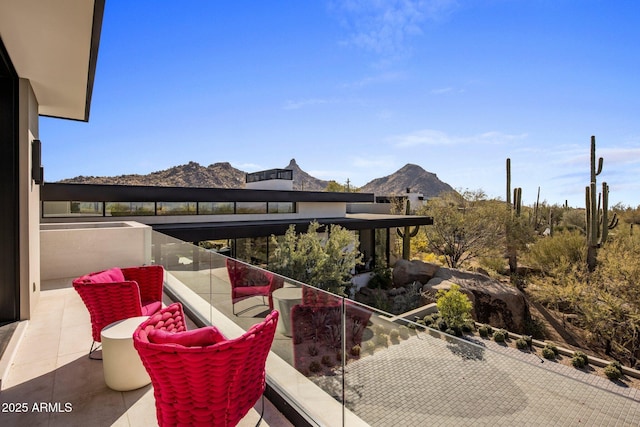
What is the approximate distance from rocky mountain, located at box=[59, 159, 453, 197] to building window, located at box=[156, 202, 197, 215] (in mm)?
33779

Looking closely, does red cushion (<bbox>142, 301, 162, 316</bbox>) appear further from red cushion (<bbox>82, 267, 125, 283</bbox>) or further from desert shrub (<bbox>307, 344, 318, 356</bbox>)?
desert shrub (<bbox>307, 344, 318, 356</bbox>)

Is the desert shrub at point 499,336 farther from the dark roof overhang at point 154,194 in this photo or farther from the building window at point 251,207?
the building window at point 251,207

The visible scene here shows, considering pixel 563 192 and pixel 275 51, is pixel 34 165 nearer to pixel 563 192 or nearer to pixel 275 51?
pixel 275 51

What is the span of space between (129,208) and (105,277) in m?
10.2

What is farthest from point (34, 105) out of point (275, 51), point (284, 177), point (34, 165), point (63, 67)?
point (284, 177)

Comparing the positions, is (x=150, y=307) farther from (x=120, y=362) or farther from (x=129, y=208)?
(x=129, y=208)

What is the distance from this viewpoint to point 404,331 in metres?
2.08

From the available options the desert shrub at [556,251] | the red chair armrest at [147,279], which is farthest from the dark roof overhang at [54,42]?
the desert shrub at [556,251]

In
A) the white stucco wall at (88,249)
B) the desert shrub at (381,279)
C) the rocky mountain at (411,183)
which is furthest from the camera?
the rocky mountain at (411,183)

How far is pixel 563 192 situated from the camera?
38906mm

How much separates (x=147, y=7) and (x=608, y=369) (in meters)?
13.8

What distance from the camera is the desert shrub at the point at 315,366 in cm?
269

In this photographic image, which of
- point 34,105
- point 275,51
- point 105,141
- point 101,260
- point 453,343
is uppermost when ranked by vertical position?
point 105,141

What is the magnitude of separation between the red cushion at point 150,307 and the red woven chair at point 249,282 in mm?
980
